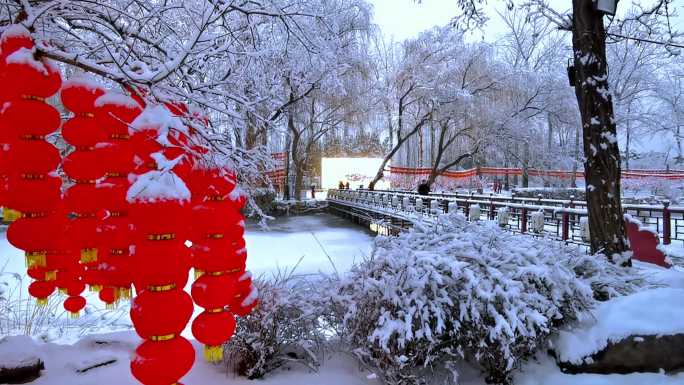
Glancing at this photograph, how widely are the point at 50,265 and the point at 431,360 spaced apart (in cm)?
310

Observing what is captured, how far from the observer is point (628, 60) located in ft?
109

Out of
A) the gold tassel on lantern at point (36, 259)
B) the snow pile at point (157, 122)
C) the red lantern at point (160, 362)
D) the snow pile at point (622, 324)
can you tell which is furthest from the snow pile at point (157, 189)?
the snow pile at point (622, 324)

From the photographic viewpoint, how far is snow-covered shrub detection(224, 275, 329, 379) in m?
4.03

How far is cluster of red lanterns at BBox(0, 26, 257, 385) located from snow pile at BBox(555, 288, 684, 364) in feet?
10.2

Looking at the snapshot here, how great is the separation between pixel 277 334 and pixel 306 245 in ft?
47.7

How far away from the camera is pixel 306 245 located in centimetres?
1859

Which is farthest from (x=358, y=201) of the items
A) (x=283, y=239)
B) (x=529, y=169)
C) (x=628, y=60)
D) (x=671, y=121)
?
(x=671, y=121)

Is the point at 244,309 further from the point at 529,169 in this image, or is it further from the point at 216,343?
the point at 529,169

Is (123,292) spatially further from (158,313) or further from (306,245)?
(306,245)

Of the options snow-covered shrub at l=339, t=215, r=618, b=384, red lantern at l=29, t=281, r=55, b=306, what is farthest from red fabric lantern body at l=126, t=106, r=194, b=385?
snow-covered shrub at l=339, t=215, r=618, b=384

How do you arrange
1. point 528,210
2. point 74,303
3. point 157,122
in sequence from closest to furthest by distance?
point 157,122, point 74,303, point 528,210

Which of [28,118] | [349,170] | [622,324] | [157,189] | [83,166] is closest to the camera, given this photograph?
[157,189]

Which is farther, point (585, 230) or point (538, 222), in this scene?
point (538, 222)

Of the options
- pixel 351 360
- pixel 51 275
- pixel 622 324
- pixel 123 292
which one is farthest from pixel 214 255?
pixel 622 324
